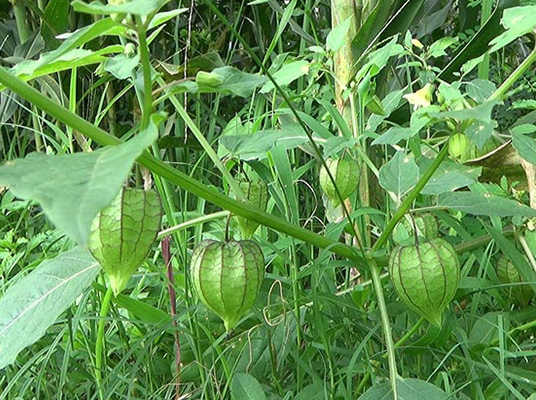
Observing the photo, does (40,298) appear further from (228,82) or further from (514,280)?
(514,280)

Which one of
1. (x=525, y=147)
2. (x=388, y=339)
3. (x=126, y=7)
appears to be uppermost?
(x=126, y=7)

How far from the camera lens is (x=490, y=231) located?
2.67 ft

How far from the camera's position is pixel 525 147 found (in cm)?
64

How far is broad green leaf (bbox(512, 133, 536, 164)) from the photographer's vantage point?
2.06ft

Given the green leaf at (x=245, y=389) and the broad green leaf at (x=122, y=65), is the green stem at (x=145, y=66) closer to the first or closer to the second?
the broad green leaf at (x=122, y=65)

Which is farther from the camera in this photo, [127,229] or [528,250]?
[528,250]

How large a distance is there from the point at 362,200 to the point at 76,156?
72 cm

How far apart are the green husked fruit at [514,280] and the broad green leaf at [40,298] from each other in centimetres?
49

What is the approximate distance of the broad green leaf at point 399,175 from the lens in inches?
27.1

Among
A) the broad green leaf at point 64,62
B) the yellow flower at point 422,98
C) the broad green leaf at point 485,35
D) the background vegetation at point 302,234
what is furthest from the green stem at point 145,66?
the broad green leaf at point 485,35

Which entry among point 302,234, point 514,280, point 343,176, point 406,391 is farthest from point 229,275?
point 514,280

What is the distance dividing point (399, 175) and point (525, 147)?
12 centimetres

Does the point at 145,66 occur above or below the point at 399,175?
above

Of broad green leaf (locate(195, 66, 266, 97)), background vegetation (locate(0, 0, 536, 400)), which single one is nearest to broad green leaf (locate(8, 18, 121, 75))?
background vegetation (locate(0, 0, 536, 400))
